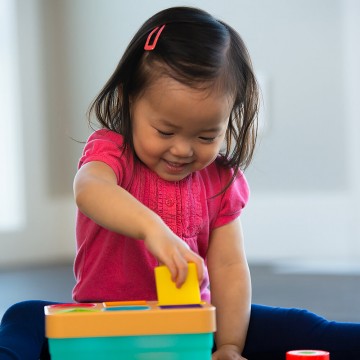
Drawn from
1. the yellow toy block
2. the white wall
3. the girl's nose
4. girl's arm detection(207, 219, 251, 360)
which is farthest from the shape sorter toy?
the white wall

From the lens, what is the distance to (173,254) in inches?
27.6

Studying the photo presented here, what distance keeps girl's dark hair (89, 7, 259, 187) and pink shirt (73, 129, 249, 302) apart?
4cm

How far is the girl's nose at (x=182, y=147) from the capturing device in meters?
0.92

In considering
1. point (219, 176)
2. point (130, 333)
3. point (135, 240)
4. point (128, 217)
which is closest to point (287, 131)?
point (219, 176)

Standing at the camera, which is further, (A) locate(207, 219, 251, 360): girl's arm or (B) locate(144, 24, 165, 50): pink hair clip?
(A) locate(207, 219, 251, 360): girl's arm

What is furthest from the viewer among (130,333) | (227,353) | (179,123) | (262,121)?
(262,121)

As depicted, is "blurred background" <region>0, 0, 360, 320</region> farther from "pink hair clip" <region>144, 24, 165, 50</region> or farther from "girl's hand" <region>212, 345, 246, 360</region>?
"pink hair clip" <region>144, 24, 165, 50</region>

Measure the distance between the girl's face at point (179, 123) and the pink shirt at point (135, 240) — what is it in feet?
0.21

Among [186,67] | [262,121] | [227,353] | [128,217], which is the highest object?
[186,67]

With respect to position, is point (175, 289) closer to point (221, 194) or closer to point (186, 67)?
point (186, 67)

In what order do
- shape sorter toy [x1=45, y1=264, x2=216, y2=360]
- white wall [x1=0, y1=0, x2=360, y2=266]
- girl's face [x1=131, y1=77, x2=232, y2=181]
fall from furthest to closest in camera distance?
white wall [x1=0, y1=0, x2=360, y2=266]
girl's face [x1=131, y1=77, x2=232, y2=181]
shape sorter toy [x1=45, y1=264, x2=216, y2=360]

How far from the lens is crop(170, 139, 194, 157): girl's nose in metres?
0.92

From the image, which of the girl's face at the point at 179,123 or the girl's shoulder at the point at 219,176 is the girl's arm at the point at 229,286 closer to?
the girl's shoulder at the point at 219,176

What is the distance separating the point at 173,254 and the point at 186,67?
11.5 inches
